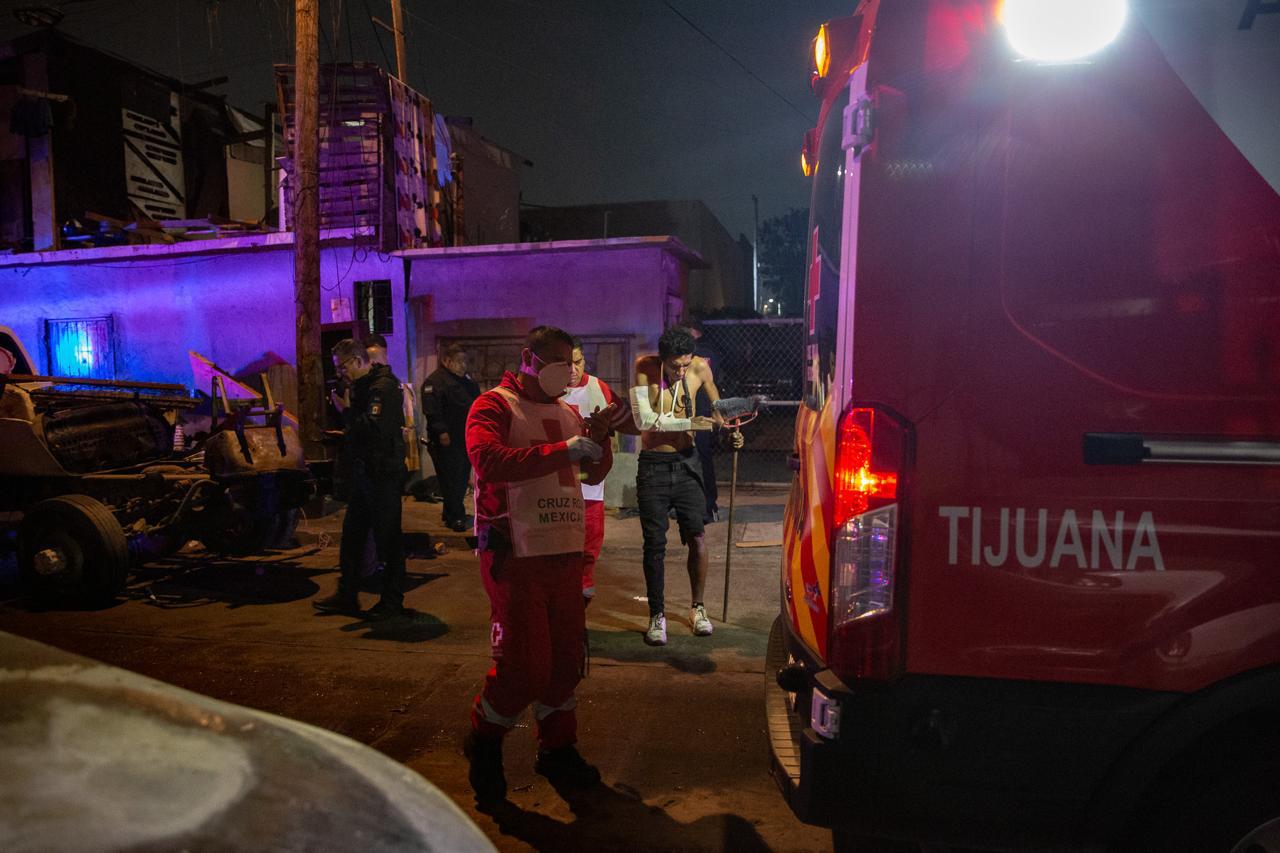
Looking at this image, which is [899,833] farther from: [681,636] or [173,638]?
[173,638]

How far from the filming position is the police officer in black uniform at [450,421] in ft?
29.1

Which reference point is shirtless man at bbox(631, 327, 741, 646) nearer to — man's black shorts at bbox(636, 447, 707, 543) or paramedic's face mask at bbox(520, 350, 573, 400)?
man's black shorts at bbox(636, 447, 707, 543)

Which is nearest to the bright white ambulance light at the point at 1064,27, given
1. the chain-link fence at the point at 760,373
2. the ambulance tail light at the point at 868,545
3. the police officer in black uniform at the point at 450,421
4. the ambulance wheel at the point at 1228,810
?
the ambulance tail light at the point at 868,545

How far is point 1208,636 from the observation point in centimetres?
199

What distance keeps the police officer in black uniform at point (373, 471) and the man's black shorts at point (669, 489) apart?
1860 mm

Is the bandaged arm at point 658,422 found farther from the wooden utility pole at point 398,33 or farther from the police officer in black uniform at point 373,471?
the wooden utility pole at point 398,33

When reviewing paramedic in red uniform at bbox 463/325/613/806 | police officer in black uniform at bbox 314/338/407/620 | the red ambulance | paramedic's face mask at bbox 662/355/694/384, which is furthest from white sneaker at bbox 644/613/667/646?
the red ambulance

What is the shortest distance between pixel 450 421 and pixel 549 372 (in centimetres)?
568

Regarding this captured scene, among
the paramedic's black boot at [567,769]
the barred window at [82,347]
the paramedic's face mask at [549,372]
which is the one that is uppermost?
the barred window at [82,347]

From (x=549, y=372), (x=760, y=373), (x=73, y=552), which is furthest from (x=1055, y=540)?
(x=760, y=373)

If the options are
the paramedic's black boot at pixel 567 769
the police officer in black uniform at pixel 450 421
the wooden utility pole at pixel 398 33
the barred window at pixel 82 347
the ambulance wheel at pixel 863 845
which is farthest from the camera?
the wooden utility pole at pixel 398 33

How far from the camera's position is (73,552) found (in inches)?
243

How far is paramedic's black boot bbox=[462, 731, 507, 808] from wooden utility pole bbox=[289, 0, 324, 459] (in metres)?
6.47

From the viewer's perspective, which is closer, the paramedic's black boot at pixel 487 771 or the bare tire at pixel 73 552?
the paramedic's black boot at pixel 487 771
